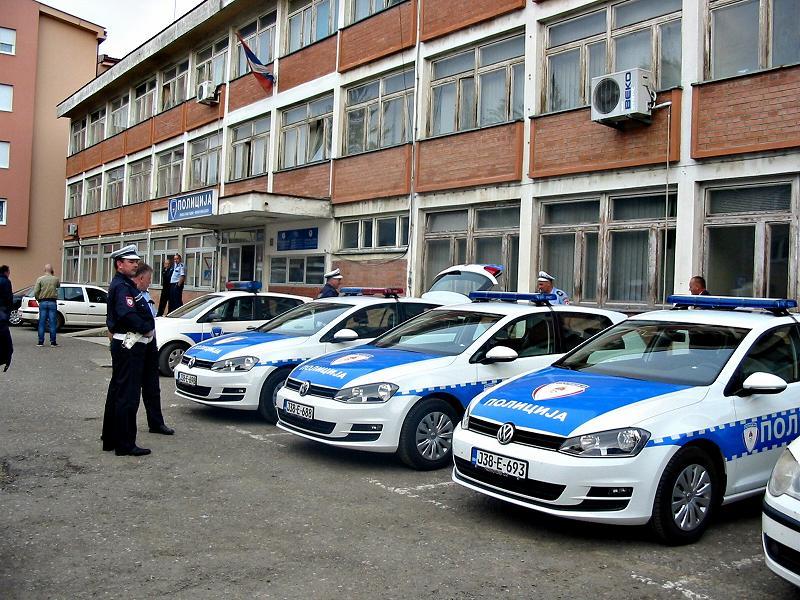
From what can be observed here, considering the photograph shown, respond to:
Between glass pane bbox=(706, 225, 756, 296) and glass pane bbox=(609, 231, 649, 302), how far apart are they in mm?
1101

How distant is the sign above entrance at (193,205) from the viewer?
71.5 feet

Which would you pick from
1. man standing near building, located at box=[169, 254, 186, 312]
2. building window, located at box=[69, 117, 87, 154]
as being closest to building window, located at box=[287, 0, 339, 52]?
man standing near building, located at box=[169, 254, 186, 312]

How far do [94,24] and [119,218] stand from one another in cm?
1544

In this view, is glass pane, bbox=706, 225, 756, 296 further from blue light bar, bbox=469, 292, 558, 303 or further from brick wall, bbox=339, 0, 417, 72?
brick wall, bbox=339, 0, 417, 72

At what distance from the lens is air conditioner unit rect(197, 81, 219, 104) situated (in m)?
26.7

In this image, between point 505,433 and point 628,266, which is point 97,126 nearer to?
point 628,266

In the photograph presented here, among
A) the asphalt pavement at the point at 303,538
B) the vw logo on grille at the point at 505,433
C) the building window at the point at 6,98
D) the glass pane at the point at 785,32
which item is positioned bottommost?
the asphalt pavement at the point at 303,538

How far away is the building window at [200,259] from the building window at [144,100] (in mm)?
7233

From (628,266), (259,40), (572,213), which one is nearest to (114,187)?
(259,40)

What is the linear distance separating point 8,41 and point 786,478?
4535cm

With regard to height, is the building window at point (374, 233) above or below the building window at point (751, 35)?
below

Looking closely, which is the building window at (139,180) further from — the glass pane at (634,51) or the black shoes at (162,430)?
the black shoes at (162,430)

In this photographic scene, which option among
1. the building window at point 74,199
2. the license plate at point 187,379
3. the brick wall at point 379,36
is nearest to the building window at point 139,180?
the building window at point 74,199

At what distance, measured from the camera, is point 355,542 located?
17.2 feet
